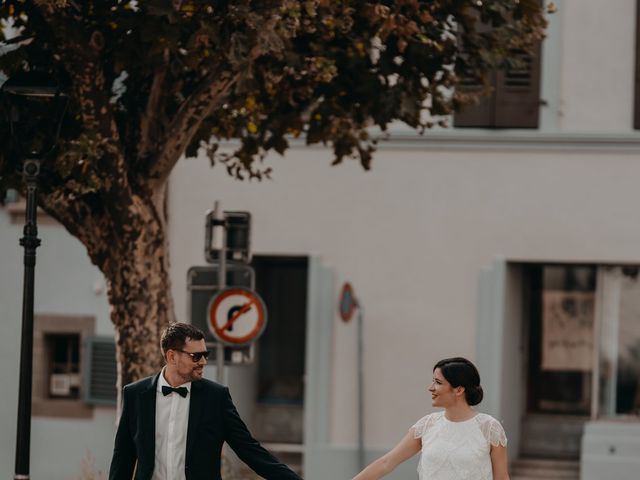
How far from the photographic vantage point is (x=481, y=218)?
19.8m

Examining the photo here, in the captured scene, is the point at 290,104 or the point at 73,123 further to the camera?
the point at 290,104

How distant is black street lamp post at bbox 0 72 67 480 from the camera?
38.2 feet

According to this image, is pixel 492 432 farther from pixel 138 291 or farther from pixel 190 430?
pixel 138 291

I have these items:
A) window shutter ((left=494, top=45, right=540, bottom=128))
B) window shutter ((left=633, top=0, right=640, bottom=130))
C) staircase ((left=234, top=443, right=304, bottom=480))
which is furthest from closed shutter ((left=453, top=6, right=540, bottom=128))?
staircase ((left=234, top=443, right=304, bottom=480))

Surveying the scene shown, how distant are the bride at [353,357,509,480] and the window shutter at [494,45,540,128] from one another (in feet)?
36.8

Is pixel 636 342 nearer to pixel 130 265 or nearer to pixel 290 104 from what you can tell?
pixel 290 104

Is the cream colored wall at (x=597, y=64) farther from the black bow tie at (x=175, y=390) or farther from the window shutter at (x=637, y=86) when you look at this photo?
the black bow tie at (x=175, y=390)

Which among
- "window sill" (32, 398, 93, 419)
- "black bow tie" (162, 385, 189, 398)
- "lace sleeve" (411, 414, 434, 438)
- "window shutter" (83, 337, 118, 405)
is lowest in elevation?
"window sill" (32, 398, 93, 419)

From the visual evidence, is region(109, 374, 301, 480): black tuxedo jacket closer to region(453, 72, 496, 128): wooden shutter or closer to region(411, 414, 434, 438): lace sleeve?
region(411, 414, 434, 438): lace sleeve

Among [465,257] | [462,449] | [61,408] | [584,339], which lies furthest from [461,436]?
[61,408]

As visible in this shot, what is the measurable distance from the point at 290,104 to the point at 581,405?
23.8 feet

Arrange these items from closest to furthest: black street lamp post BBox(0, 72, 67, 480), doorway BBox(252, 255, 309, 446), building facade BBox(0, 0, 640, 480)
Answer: black street lamp post BBox(0, 72, 67, 480)
building facade BBox(0, 0, 640, 480)
doorway BBox(252, 255, 309, 446)

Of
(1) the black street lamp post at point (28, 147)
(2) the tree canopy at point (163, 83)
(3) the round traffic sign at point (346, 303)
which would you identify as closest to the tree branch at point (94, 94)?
(2) the tree canopy at point (163, 83)

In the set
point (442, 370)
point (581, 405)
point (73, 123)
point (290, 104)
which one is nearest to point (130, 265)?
point (73, 123)
